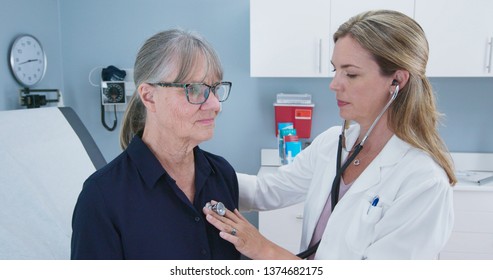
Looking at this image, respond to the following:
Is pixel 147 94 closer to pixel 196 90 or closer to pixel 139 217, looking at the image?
pixel 196 90

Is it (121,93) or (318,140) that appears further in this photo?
(121,93)

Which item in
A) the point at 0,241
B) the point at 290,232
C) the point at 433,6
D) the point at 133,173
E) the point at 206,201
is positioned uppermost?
the point at 433,6

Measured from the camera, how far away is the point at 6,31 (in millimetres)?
2145

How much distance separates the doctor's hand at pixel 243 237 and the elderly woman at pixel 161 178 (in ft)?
0.15

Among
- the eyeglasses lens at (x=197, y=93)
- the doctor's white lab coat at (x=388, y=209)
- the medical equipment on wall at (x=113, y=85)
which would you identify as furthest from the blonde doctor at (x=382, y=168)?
the medical equipment on wall at (x=113, y=85)

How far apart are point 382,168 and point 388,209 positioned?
0.13m

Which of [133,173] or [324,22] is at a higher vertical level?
[324,22]

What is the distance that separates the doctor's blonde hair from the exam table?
129cm

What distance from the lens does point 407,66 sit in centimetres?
104

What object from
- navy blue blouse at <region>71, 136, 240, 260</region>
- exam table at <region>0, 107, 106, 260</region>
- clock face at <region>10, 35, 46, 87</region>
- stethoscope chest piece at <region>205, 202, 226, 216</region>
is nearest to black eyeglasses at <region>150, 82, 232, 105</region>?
navy blue blouse at <region>71, 136, 240, 260</region>

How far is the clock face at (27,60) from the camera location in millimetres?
2180

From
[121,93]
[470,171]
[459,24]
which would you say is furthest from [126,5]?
[470,171]

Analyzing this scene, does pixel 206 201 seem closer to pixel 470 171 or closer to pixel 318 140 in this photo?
pixel 318 140
